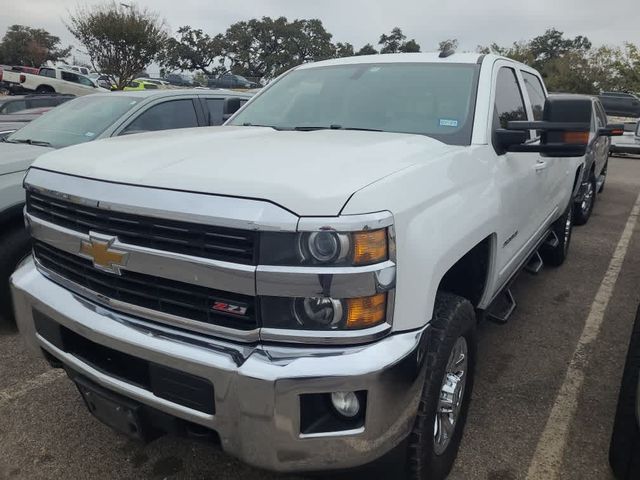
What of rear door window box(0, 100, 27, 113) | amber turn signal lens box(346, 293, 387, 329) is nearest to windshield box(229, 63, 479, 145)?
amber turn signal lens box(346, 293, 387, 329)

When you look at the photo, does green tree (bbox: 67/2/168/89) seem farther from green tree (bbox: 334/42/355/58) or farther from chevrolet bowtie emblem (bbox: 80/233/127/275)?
green tree (bbox: 334/42/355/58)

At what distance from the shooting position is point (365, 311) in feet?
5.74

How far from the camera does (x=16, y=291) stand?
244 cm

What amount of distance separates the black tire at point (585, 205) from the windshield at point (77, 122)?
5661 millimetres

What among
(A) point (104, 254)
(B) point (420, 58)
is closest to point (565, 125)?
(B) point (420, 58)

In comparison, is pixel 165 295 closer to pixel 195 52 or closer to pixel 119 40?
pixel 119 40

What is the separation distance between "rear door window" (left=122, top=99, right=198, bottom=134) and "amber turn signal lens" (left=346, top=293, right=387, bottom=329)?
3.81 meters

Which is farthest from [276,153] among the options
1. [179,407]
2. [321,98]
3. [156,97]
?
[156,97]

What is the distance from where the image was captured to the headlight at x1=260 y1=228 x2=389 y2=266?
1.69 m

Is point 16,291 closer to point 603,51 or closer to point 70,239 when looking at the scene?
point 70,239

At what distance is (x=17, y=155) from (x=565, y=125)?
3819mm

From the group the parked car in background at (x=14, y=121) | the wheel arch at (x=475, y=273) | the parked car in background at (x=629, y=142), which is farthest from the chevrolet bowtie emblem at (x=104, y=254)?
the parked car in background at (x=629, y=142)

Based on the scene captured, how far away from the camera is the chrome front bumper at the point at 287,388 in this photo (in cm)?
168

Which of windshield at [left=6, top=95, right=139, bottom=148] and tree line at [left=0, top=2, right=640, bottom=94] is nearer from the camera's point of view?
windshield at [left=6, top=95, right=139, bottom=148]
